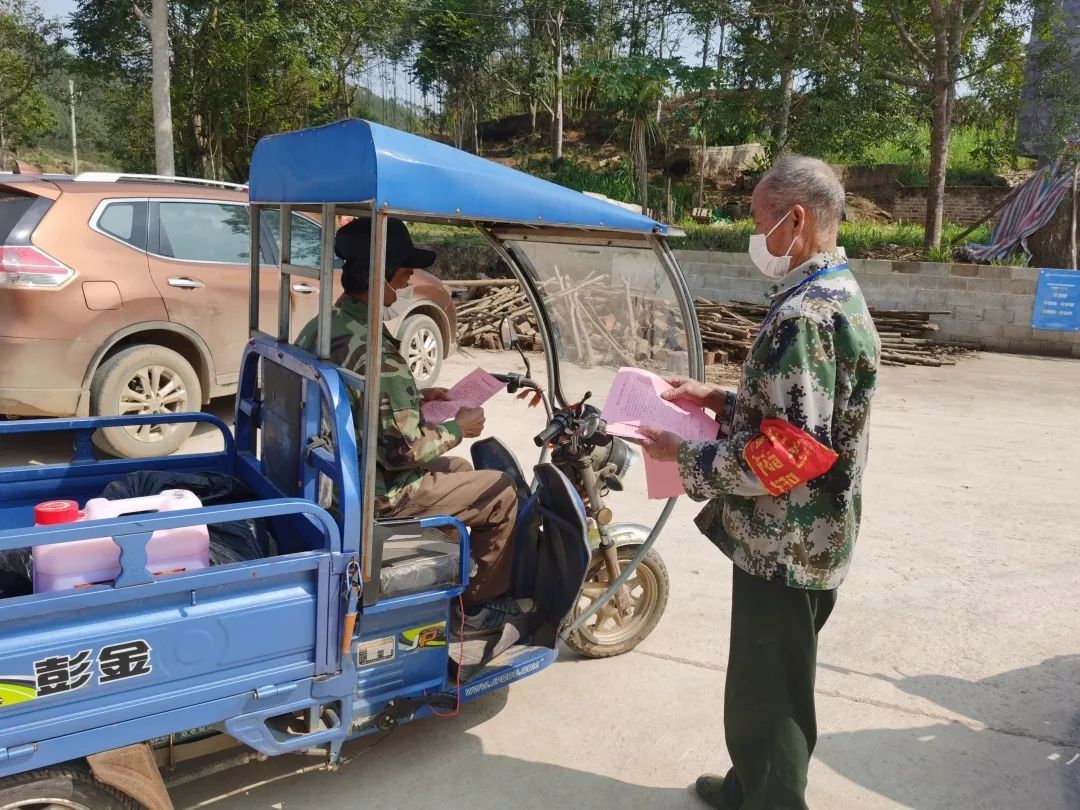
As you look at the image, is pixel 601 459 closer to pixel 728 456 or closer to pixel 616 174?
pixel 728 456

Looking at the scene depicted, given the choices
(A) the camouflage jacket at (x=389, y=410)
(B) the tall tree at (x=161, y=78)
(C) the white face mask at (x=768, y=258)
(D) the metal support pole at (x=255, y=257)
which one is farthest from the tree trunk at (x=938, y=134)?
(A) the camouflage jacket at (x=389, y=410)

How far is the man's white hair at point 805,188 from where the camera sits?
2.18 metres

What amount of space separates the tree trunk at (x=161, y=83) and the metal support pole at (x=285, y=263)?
13.5 m

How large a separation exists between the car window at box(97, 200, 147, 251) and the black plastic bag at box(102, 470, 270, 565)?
3.17 meters

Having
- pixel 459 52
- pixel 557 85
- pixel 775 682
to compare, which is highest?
pixel 459 52

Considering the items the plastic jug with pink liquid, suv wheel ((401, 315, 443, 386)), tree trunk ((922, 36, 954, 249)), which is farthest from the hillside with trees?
the plastic jug with pink liquid

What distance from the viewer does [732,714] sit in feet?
8.13

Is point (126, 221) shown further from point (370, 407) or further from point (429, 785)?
point (429, 785)

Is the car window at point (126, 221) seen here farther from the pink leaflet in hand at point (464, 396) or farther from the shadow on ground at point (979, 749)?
the shadow on ground at point (979, 749)

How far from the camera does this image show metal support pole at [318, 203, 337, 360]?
2498mm

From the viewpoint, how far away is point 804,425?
2.08m

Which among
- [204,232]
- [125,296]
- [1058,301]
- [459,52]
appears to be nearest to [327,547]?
[125,296]

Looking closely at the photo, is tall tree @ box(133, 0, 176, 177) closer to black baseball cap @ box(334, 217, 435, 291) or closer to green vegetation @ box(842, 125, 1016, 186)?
green vegetation @ box(842, 125, 1016, 186)

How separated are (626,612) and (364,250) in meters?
1.95
